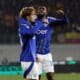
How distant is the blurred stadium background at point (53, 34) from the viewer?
19.2m

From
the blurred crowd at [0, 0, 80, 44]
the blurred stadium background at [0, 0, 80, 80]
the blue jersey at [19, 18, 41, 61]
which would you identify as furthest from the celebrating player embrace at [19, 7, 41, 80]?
the blurred crowd at [0, 0, 80, 44]

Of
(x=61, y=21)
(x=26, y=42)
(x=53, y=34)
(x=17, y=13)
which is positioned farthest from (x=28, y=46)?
(x=17, y=13)

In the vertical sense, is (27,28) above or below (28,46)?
above

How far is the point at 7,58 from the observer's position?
19062mm

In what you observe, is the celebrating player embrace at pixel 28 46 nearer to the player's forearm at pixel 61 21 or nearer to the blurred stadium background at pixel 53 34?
the player's forearm at pixel 61 21

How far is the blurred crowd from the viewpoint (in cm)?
1926

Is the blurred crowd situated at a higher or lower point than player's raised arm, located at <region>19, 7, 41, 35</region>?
lower

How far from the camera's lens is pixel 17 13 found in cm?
1953

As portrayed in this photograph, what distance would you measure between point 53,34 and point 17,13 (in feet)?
5.03

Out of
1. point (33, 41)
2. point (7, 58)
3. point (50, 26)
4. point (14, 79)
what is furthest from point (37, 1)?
point (33, 41)

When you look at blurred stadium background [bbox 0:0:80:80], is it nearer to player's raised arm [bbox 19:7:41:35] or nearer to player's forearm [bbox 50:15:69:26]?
player's forearm [bbox 50:15:69:26]

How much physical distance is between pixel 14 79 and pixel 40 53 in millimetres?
3410

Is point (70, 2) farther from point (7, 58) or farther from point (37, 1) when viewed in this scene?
point (7, 58)

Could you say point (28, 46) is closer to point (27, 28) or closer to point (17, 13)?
point (27, 28)
